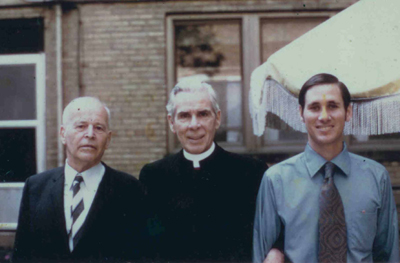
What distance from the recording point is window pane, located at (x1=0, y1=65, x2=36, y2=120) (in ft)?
19.7

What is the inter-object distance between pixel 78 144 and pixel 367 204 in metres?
1.62

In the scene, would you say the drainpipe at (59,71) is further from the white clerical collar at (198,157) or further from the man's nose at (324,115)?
the man's nose at (324,115)

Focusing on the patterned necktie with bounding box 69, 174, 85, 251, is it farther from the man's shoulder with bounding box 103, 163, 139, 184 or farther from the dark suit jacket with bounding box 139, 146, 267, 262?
the dark suit jacket with bounding box 139, 146, 267, 262

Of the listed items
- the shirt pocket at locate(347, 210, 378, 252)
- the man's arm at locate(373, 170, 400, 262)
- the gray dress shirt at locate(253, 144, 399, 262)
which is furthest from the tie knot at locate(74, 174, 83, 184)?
the man's arm at locate(373, 170, 400, 262)

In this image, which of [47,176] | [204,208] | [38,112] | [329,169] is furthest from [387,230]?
[38,112]

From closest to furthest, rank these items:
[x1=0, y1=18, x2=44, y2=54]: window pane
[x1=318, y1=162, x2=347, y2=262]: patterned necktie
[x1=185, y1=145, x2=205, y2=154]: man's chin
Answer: [x1=318, y1=162, x2=347, y2=262]: patterned necktie, [x1=185, y1=145, x2=205, y2=154]: man's chin, [x1=0, y1=18, x2=44, y2=54]: window pane

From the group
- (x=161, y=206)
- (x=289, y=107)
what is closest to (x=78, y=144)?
(x=161, y=206)

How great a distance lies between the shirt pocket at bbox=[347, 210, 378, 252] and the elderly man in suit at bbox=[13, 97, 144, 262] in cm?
117

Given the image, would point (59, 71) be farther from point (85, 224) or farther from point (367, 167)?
point (367, 167)

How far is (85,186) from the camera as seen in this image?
7.69 feet

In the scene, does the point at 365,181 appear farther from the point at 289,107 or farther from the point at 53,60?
the point at 53,60

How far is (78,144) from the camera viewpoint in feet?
7.59

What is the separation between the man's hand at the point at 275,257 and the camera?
2158mm

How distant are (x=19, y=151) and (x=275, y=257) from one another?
192 inches
